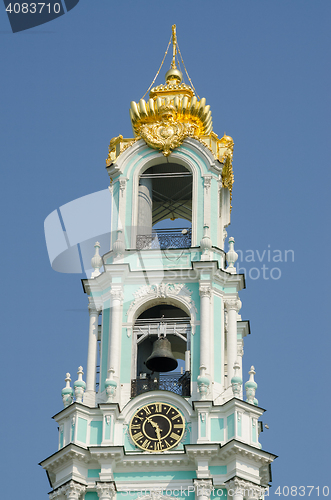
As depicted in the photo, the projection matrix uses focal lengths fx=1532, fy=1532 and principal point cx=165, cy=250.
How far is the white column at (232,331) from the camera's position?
41347 millimetres

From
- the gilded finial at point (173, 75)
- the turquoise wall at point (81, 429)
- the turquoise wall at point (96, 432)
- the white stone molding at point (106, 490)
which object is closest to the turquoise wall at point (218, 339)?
the turquoise wall at point (96, 432)

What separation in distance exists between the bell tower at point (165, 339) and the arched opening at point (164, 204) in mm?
43

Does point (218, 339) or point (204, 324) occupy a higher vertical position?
point (204, 324)

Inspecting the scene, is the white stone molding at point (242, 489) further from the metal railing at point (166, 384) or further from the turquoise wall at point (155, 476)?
the metal railing at point (166, 384)

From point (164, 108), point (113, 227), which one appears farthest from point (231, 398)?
point (164, 108)

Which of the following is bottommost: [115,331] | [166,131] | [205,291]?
[115,331]

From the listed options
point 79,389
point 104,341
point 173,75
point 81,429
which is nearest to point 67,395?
point 79,389

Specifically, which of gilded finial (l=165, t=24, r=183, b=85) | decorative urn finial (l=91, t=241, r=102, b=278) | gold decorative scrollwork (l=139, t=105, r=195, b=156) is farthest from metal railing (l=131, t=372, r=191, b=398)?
gilded finial (l=165, t=24, r=183, b=85)

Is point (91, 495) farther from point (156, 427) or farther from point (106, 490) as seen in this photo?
point (156, 427)

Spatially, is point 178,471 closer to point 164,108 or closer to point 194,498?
point 194,498

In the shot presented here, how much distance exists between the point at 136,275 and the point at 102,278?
0.96m

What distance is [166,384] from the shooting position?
4044cm

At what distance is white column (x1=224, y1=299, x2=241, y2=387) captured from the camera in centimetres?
4135

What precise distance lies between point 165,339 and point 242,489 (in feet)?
17.3
